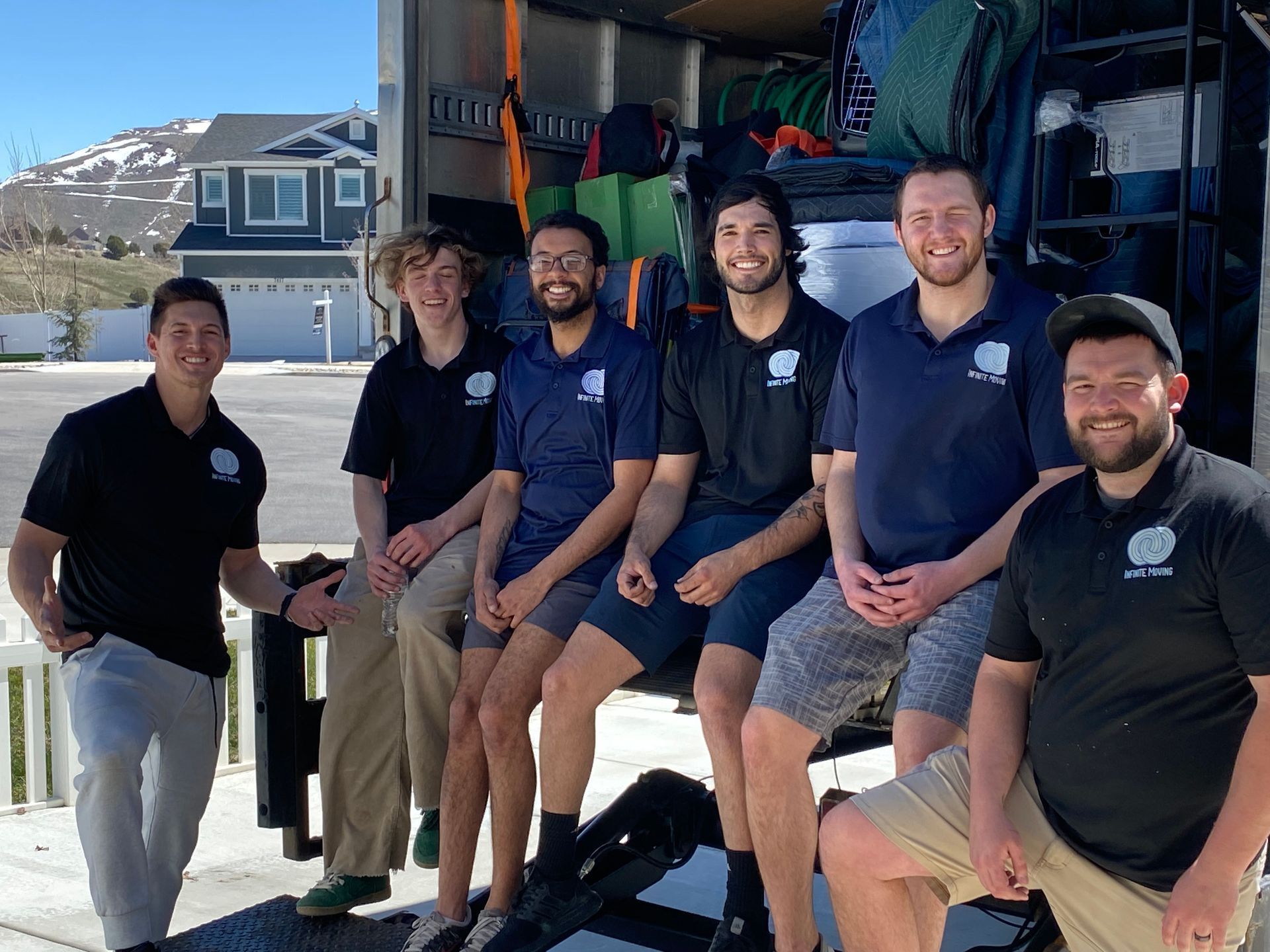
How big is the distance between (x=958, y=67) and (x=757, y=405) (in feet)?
3.60

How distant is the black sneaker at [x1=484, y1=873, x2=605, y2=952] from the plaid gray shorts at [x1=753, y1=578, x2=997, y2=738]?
77cm

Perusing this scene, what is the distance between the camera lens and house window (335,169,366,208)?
42.3 m

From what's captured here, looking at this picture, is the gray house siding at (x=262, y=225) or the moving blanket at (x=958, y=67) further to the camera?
the gray house siding at (x=262, y=225)

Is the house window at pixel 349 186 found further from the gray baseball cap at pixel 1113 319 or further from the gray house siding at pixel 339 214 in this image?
the gray baseball cap at pixel 1113 319

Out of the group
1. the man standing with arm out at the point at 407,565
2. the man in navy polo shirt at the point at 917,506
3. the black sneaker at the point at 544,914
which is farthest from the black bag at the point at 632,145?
the black sneaker at the point at 544,914

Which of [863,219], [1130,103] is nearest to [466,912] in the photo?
[863,219]

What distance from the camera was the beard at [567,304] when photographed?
372 centimetres

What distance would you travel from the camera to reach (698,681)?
3.02 m

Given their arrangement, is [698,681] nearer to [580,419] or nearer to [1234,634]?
[580,419]

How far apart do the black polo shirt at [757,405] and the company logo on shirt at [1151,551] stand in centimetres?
108

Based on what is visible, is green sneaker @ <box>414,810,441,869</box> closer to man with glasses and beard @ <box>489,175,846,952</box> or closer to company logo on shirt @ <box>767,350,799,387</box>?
man with glasses and beard @ <box>489,175,846,952</box>

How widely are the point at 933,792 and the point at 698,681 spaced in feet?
2.18

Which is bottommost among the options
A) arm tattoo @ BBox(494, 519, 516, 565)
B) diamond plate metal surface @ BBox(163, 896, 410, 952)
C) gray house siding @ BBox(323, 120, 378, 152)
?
diamond plate metal surface @ BBox(163, 896, 410, 952)

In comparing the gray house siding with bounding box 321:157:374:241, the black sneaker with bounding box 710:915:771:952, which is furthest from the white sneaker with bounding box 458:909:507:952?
the gray house siding with bounding box 321:157:374:241
